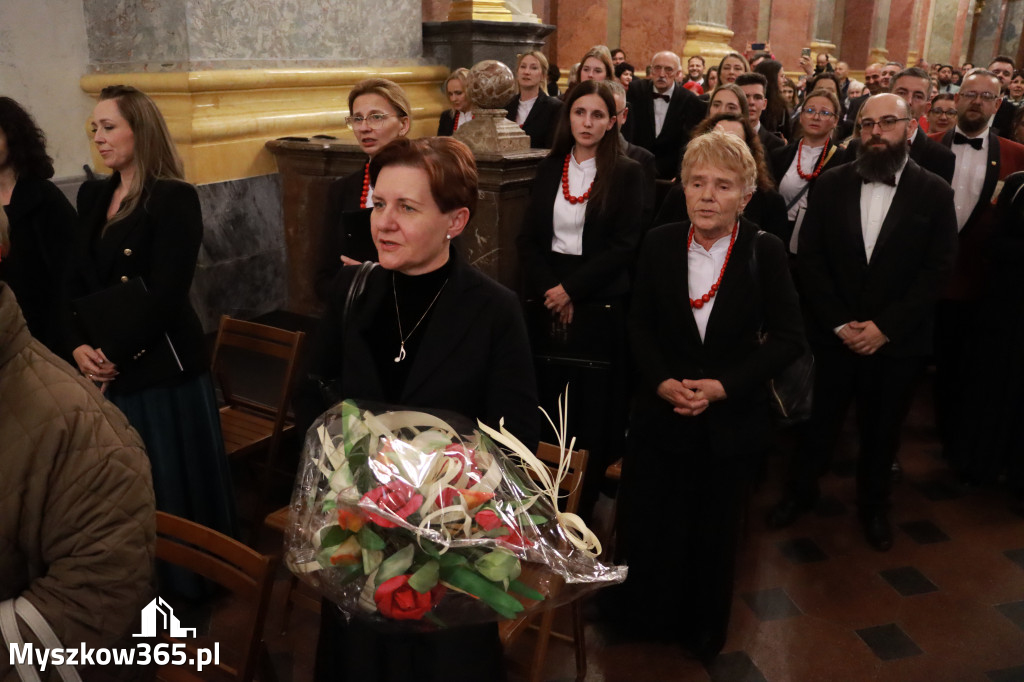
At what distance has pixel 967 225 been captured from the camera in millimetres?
4379

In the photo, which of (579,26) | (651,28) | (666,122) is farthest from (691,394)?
(651,28)

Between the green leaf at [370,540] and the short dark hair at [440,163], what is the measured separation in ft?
2.55

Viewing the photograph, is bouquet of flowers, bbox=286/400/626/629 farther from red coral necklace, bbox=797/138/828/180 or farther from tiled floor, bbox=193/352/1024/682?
red coral necklace, bbox=797/138/828/180

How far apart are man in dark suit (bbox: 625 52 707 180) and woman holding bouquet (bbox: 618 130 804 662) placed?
342 cm

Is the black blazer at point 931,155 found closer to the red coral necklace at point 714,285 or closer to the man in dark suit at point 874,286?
the man in dark suit at point 874,286

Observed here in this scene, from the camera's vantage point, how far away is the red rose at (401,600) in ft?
4.19

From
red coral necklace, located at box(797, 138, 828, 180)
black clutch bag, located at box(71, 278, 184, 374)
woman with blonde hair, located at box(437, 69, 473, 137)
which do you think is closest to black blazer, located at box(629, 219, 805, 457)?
black clutch bag, located at box(71, 278, 184, 374)

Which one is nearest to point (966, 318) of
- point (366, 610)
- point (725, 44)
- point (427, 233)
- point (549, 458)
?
point (549, 458)

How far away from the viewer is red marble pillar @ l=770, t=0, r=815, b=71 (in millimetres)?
15914

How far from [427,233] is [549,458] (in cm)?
81

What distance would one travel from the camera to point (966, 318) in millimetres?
4445

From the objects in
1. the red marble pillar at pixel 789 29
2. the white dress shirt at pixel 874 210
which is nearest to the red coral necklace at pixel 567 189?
the white dress shirt at pixel 874 210

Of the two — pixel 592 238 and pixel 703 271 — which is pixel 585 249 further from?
pixel 703 271

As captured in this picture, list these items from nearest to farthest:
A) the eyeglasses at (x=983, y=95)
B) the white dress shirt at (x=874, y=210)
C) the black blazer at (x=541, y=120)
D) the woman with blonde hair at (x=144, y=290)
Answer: the woman with blonde hair at (x=144, y=290)
the white dress shirt at (x=874, y=210)
the eyeglasses at (x=983, y=95)
the black blazer at (x=541, y=120)
